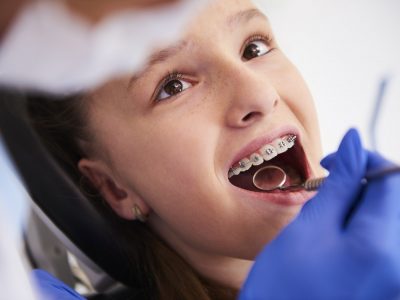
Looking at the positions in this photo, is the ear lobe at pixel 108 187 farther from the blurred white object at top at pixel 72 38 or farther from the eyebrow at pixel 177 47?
the blurred white object at top at pixel 72 38

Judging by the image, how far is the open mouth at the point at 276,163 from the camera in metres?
0.94

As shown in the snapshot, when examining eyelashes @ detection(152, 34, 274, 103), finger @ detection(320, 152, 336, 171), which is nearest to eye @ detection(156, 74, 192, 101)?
eyelashes @ detection(152, 34, 274, 103)

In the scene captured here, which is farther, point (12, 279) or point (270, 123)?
point (270, 123)

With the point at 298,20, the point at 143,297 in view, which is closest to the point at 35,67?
the point at 143,297

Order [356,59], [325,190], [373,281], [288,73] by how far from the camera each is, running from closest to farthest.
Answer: [373,281], [325,190], [288,73], [356,59]

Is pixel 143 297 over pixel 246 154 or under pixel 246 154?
under

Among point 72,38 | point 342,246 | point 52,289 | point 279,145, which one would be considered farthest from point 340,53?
point 72,38

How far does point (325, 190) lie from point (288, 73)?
13.3 inches

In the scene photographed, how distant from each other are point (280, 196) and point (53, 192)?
0.55m

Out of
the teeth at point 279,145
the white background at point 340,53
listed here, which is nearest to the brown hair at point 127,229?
the teeth at point 279,145

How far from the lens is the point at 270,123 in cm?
94

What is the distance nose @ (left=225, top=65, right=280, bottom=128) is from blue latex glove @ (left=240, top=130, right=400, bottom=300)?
0.59 ft

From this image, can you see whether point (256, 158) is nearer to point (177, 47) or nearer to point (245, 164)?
point (245, 164)

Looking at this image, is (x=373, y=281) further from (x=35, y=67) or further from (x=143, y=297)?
(x=143, y=297)
